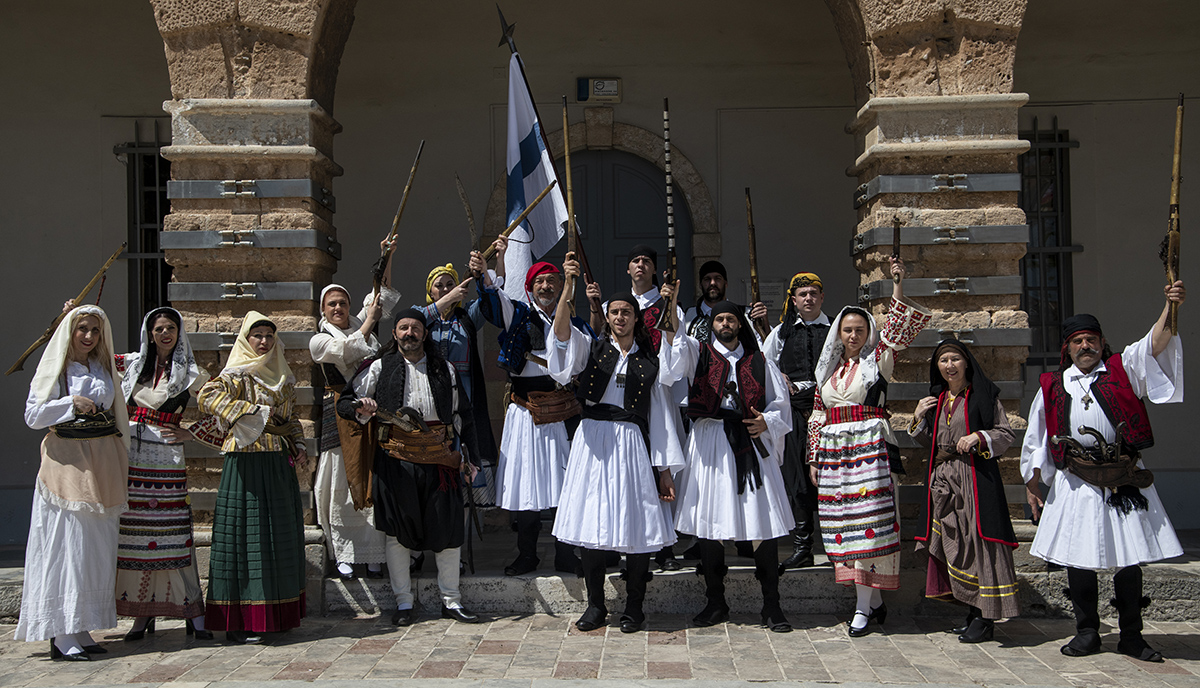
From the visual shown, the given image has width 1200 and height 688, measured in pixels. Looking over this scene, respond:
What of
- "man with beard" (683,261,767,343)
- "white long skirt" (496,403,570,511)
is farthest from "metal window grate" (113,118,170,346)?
"man with beard" (683,261,767,343)

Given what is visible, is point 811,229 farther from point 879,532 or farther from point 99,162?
point 99,162

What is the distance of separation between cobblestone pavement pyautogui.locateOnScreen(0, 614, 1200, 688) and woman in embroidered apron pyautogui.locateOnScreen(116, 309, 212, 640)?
231 millimetres

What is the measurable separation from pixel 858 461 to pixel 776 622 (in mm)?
977

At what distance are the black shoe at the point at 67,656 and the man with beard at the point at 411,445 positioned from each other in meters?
1.54

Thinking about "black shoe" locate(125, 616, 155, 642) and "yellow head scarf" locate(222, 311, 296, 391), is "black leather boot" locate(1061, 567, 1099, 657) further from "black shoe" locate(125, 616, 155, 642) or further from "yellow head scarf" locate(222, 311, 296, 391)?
"black shoe" locate(125, 616, 155, 642)

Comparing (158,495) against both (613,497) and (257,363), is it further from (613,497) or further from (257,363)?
(613,497)

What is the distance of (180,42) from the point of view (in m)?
5.93

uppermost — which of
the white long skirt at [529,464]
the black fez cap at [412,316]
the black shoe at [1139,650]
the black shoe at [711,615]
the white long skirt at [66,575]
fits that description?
the black fez cap at [412,316]

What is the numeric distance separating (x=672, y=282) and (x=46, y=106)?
587 centimetres

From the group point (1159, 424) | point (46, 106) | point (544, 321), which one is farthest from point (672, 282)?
A: point (46, 106)

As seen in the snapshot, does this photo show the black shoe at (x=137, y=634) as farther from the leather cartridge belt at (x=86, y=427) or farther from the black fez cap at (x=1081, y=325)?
the black fez cap at (x=1081, y=325)

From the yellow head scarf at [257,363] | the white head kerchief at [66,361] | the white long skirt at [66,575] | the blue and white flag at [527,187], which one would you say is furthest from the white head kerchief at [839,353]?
the white long skirt at [66,575]

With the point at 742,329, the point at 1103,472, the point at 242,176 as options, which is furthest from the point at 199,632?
the point at 1103,472

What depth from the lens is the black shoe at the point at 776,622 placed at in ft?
16.8
